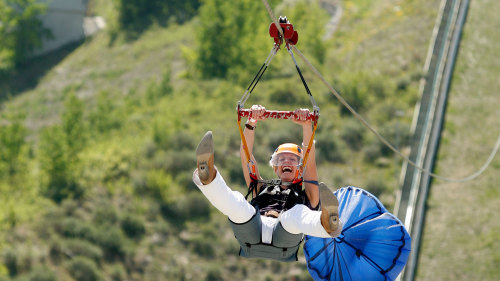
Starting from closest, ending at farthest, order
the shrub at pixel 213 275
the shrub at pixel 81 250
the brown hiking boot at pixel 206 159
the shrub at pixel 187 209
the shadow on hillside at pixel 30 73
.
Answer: the brown hiking boot at pixel 206 159, the shrub at pixel 213 275, the shrub at pixel 81 250, the shrub at pixel 187 209, the shadow on hillside at pixel 30 73

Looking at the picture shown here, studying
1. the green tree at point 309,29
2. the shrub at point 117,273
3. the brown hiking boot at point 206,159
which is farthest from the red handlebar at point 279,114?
the green tree at point 309,29

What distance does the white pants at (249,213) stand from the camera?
7289 millimetres

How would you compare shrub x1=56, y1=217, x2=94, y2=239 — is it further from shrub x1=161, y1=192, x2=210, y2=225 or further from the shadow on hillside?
the shadow on hillside

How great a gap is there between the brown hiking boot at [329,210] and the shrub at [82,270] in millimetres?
20689

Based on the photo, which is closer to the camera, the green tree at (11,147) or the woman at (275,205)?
the woman at (275,205)

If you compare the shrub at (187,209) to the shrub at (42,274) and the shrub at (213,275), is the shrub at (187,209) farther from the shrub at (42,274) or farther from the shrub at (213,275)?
the shrub at (42,274)

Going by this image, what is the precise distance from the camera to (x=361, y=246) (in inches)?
363

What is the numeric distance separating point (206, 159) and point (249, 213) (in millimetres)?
1198

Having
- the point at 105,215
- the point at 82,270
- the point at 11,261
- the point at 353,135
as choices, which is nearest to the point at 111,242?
the point at 105,215

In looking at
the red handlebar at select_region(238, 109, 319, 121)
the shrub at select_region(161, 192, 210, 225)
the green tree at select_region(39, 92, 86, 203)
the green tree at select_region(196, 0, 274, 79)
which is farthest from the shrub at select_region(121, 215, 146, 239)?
the red handlebar at select_region(238, 109, 319, 121)

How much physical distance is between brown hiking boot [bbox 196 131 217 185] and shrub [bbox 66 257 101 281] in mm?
20179

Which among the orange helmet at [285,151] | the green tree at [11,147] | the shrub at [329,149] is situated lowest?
the green tree at [11,147]

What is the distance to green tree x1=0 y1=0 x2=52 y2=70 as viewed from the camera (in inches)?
2426

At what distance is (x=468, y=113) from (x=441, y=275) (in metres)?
11.2
